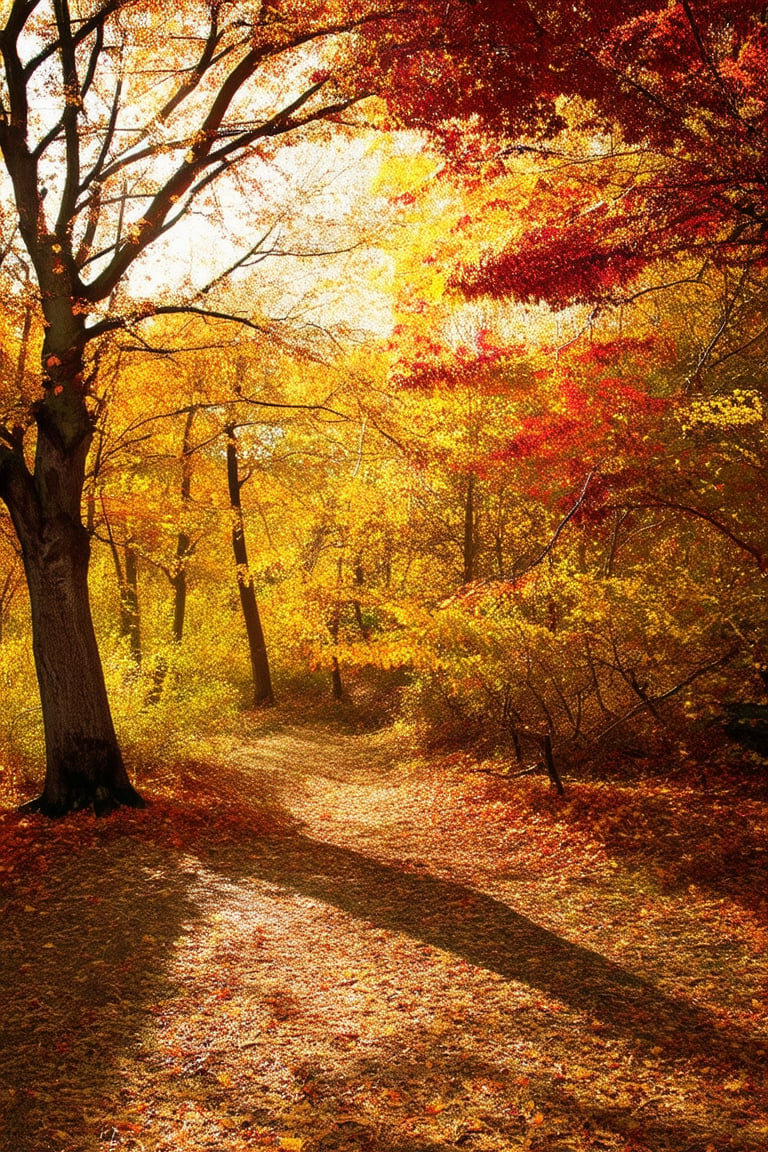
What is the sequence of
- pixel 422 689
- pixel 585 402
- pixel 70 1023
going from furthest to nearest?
pixel 422 689 < pixel 585 402 < pixel 70 1023

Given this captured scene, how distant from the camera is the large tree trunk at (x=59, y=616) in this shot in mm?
6469

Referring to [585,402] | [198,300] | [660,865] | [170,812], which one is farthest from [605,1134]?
[585,402]

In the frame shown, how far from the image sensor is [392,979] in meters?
4.20

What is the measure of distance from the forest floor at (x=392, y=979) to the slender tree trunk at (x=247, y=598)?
8876 mm

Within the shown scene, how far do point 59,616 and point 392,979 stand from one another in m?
4.17

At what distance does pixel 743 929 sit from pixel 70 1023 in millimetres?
3958

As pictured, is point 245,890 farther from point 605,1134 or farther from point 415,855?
point 605,1134

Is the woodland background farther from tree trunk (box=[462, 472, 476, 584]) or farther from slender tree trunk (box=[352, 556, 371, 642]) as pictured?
slender tree trunk (box=[352, 556, 371, 642])

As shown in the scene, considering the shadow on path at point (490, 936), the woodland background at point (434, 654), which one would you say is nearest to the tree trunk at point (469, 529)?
the woodland background at point (434, 654)

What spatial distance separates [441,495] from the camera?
1366cm

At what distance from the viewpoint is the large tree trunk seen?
6469mm

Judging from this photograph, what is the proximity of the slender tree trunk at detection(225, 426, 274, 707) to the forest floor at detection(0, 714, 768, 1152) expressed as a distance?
8876 mm

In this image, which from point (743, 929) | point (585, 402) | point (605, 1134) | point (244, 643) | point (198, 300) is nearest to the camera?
point (605, 1134)

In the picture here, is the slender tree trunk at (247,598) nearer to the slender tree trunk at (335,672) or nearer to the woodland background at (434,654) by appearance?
the slender tree trunk at (335,672)
